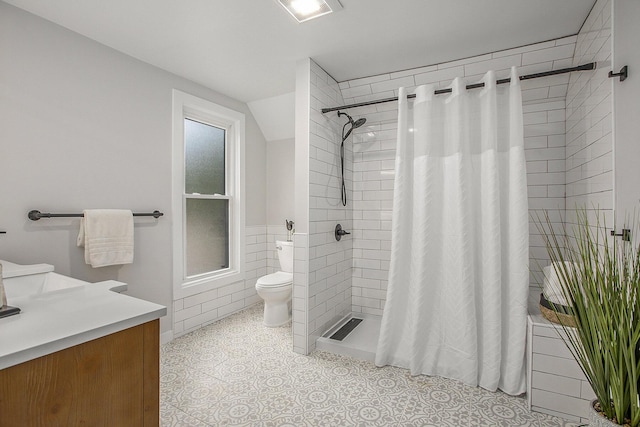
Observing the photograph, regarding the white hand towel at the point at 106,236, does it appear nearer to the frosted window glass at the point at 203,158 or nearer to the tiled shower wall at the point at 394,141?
the frosted window glass at the point at 203,158

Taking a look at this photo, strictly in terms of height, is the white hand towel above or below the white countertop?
above

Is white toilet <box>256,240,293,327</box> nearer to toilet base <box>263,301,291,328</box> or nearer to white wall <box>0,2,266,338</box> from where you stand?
toilet base <box>263,301,291,328</box>

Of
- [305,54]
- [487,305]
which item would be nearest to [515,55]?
[305,54]

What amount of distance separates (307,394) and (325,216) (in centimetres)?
132

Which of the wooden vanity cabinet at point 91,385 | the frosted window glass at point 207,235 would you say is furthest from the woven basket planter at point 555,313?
the frosted window glass at point 207,235

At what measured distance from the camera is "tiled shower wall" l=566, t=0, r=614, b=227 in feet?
5.26

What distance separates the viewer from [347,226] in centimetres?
304

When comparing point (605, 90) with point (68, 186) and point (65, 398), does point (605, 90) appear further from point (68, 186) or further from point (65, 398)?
point (68, 186)

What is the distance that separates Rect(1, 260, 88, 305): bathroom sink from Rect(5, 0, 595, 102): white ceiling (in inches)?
59.0

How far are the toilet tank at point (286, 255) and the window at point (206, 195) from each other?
0.45 m

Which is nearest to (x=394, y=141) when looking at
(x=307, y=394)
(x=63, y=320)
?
(x=307, y=394)

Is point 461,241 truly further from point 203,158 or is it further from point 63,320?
point 203,158

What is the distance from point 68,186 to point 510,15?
299 cm

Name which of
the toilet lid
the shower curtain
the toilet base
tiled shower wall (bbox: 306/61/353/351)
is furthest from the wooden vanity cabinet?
the toilet base
